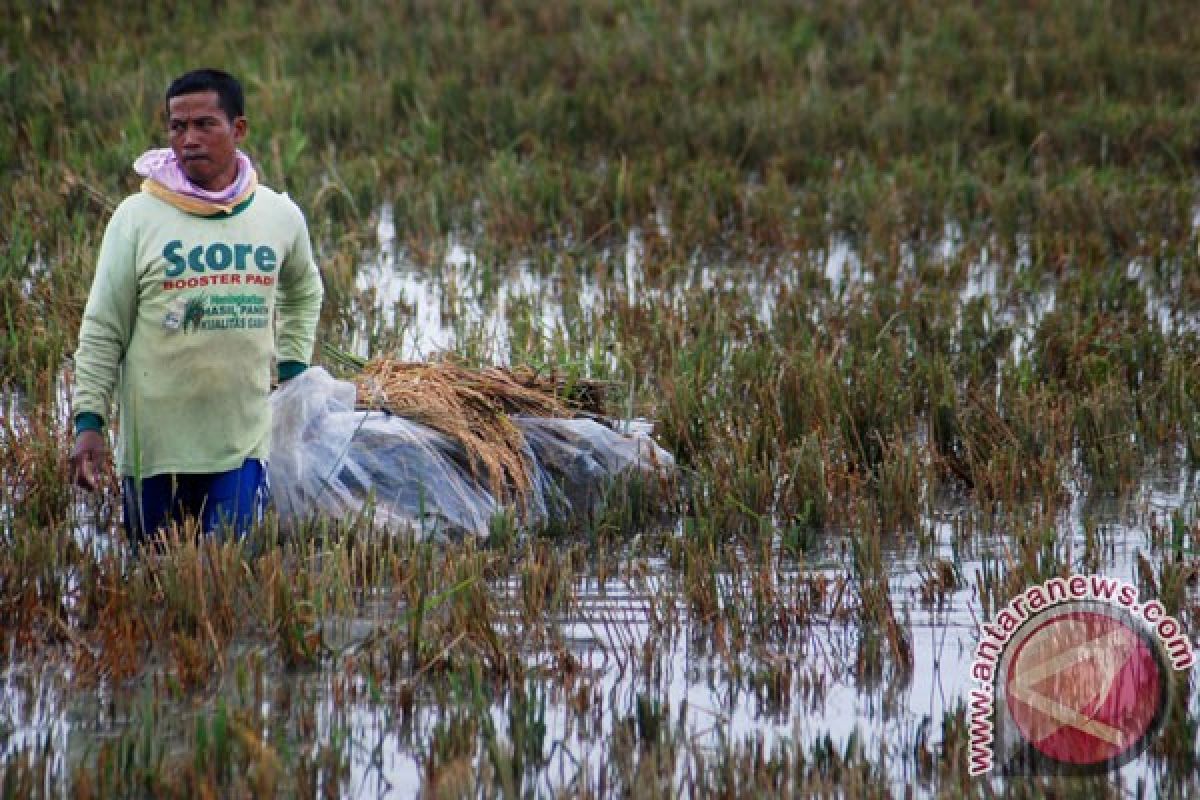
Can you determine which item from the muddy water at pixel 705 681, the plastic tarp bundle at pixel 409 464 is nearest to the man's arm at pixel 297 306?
the plastic tarp bundle at pixel 409 464

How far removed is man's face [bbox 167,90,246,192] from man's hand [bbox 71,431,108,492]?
26.9 inches

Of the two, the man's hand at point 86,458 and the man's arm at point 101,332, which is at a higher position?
the man's arm at point 101,332

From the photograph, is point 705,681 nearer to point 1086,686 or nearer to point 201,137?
point 1086,686

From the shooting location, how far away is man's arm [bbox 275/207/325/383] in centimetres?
455

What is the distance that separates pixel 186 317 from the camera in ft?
13.7

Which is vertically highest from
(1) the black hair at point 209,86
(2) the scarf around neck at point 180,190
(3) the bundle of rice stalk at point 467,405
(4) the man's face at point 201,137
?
(1) the black hair at point 209,86

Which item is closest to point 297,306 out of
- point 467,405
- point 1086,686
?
point 467,405

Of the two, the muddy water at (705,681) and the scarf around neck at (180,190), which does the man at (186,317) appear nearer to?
the scarf around neck at (180,190)

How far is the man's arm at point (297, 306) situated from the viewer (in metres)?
4.55

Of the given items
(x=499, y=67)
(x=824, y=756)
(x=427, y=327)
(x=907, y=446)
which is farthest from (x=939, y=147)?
(x=824, y=756)

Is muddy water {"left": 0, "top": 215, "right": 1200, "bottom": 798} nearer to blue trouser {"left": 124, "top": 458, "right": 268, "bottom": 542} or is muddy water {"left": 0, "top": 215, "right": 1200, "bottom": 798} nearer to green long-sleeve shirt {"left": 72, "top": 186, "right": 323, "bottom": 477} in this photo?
blue trouser {"left": 124, "top": 458, "right": 268, "bottom": 542}

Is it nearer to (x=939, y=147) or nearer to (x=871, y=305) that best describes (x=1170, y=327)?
(x=871, y=305)

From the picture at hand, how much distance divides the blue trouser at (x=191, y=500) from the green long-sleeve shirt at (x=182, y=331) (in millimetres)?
79

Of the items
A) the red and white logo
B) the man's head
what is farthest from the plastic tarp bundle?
the red and white logo
